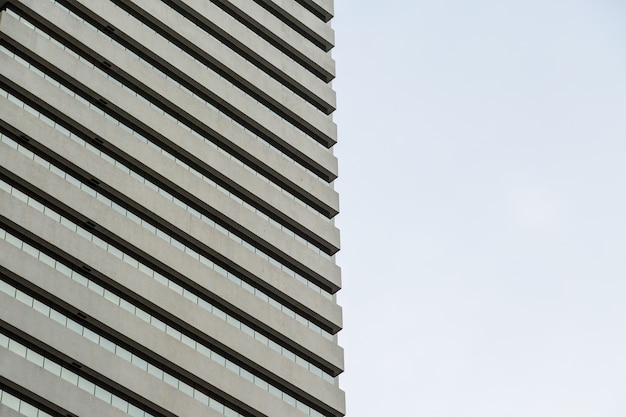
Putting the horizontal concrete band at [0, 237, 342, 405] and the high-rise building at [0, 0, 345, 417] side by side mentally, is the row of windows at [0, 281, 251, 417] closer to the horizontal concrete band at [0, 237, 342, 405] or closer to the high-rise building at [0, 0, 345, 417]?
the high-rise building at [0, 0, 345, 417]

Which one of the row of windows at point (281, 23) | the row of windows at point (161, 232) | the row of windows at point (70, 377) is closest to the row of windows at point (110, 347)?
the row of windows at point (70, 377)

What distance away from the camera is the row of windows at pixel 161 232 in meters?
99.4

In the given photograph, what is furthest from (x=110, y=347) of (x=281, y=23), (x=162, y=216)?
(x=281, y=23)

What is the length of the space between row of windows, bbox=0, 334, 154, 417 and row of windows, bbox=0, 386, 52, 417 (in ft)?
1.08

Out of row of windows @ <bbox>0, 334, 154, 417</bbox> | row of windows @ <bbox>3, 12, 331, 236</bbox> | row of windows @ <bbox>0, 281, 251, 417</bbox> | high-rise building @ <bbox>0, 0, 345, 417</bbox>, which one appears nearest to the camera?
row of windows @ <bbox>0, 334, 154, 417</bbox>

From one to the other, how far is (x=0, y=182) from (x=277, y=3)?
117 feet

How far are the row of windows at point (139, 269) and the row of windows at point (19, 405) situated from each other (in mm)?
9143

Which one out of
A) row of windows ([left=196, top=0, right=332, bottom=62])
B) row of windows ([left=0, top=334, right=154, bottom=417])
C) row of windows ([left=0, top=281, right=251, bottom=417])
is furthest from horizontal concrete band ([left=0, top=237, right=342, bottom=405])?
row of windows ([left=196, top=0, right=332, bottom=62])

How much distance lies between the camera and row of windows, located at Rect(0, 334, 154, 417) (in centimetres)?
9181

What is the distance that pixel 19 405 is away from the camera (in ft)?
297

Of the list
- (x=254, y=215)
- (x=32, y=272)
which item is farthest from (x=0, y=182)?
(x=254, y=215)

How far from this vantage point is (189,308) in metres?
102

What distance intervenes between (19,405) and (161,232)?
707 inches

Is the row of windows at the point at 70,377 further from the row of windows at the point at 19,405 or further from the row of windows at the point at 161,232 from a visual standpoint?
the row of windows at the point at 161,232
